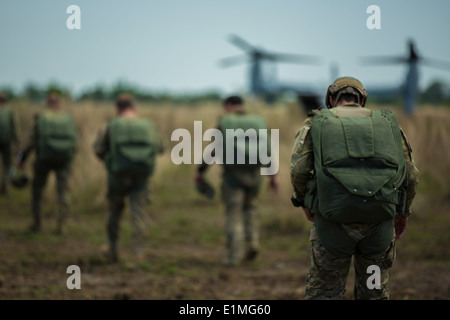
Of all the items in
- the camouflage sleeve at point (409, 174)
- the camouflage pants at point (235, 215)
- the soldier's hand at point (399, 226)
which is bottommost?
the camouflage pants at point (235, 215)

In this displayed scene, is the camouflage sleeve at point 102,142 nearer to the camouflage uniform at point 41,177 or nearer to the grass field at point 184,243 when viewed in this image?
the grass field at point 184,243

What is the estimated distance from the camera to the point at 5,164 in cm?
1126

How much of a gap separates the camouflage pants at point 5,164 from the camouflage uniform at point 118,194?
202 inches

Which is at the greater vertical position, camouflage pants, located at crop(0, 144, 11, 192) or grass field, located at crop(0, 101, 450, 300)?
camouflage pants, located at crop(0, 144, 11, 192)

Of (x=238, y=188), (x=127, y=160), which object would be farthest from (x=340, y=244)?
(x=127, y=160)

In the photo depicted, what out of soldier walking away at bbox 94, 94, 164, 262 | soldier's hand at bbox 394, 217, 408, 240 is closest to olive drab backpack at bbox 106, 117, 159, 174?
soldier walking away at bbox 94, 94, 164, 262

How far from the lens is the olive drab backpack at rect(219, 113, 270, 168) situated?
6555 millimetres

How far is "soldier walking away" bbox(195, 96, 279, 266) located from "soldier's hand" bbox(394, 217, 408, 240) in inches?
118

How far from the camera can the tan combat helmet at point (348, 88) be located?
368 cm

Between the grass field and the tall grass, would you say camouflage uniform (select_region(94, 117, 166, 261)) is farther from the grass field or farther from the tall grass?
the tall grass

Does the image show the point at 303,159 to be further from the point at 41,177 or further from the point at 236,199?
the point at 41,177

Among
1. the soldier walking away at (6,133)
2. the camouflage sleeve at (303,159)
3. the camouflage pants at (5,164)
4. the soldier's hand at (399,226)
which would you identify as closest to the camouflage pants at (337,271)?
the soldier's hand at (399,226)

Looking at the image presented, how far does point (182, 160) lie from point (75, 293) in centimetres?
1050

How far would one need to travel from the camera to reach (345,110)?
3.59 meters
